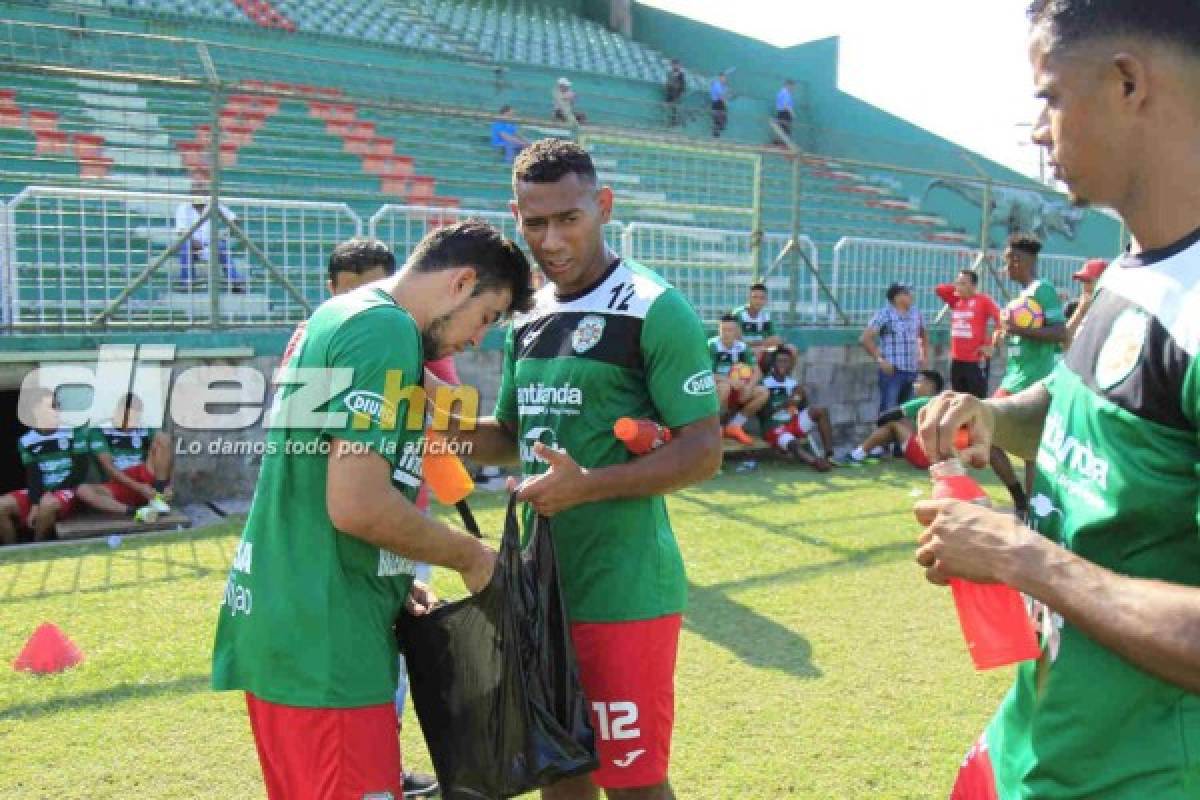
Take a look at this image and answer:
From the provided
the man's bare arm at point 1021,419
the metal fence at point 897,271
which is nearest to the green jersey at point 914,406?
the man's bare arm at point 1021,419

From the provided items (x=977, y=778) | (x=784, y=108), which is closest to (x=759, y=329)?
(x=977, y=778)

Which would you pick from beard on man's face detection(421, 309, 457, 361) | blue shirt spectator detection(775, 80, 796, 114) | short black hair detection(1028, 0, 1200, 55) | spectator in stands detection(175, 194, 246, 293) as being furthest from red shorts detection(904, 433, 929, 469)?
blue shirt spectator detection(775, 80, 796, 114)

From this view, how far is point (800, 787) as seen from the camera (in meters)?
3.73

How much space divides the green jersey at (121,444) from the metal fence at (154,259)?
89 centimetres

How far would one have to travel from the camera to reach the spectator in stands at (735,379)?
11.1 meters

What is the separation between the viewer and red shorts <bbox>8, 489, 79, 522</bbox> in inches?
295

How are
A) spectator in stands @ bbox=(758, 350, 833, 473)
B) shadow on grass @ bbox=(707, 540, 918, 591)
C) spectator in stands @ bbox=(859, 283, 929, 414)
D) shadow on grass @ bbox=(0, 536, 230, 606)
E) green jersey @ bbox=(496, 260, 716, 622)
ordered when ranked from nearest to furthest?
green jersey @ bbox=(496, 260, 716, 622) → shadow on grass @ bbox=(0, 536, 230, 606) → shadow on grass @ bbox=(707, 540, 918, 591) → spectator in stands @ bbox=(758, 350, 833, 473) → spectator in stands @ bbox=(859, 283, 929, 414)

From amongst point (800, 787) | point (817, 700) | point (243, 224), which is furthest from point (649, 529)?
point (243, 224)

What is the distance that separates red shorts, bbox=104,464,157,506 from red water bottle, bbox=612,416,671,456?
6.18 metres

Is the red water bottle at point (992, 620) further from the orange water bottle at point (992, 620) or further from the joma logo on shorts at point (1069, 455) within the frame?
the joma logo on shorts at point (1069, 455)

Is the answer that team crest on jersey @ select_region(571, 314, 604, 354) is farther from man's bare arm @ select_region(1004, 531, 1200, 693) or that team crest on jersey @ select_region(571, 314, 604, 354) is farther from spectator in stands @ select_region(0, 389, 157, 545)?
spectator in stands @ select_region(0, 389, 157, 545)

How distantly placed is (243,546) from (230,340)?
620 centimetres

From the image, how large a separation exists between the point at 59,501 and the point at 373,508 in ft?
21.0

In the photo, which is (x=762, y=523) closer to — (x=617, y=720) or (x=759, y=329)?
(x=759, y=329)
